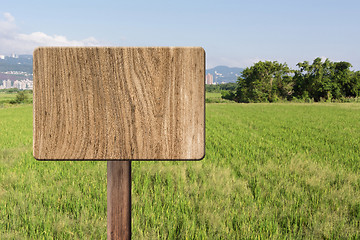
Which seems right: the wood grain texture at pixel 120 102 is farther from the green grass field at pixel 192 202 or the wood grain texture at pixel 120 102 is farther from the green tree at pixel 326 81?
the green tree at pixel 326 81

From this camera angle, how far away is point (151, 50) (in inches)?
35.4

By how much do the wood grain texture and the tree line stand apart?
4330 cm

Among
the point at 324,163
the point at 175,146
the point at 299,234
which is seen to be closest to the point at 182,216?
the point at 299,234

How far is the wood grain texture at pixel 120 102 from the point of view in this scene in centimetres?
90

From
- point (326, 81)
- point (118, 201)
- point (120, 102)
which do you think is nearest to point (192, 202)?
point (118, 201)

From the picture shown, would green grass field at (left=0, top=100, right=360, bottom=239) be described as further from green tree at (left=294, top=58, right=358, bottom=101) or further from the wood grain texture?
green tree at (left=294, top=58, right=358, bottom=101)

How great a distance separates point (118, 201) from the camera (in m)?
1.03

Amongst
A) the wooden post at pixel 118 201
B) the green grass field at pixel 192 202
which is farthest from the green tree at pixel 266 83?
the wooden post at pixel 118 201

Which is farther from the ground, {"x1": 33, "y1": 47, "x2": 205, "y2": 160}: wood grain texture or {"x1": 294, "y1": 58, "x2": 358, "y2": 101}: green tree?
{"x1": 294, "y1": 58, "x2": 358, "y2": 101}: green tree

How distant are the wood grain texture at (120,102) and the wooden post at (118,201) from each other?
0.11m

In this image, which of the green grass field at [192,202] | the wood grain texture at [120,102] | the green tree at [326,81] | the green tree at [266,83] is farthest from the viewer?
the green tree at [266,83]

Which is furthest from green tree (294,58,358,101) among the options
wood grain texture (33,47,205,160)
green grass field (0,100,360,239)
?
wood grain texture (33,47,205,160)

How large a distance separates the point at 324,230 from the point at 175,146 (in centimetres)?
199

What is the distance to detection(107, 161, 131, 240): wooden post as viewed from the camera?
40.1 inches
